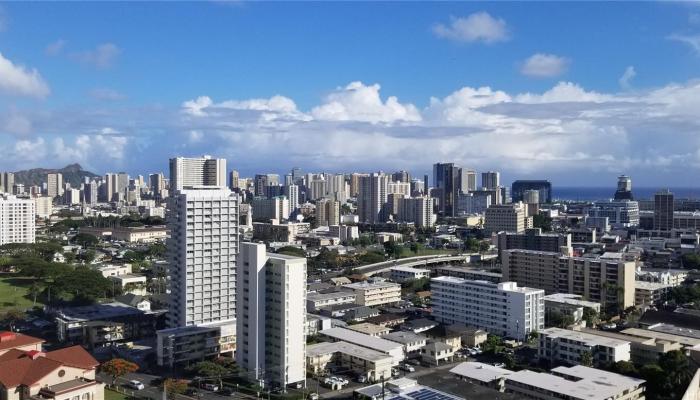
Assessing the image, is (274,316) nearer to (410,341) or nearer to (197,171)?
(410,341)

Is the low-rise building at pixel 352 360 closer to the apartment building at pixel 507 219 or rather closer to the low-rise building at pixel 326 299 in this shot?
the low-rise building at pixel 326 299

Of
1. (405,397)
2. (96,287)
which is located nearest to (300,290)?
(405,397)

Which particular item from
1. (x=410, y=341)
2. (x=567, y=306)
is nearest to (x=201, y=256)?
(x=410, y=341)

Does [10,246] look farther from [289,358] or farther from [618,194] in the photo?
[618,194]

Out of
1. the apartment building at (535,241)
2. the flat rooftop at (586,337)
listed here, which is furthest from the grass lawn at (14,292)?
the apartment building at (535,241)

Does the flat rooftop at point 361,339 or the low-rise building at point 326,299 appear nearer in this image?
the flat rooftop at point 361,339

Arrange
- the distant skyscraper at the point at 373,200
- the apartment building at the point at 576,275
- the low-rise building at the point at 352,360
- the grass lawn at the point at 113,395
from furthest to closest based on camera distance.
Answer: the distant skyscraper at the point at 373,200
the apartment building at the point at 576,275
the low-rise building at the point at 352,360
the grass lawn at the point at 113,395

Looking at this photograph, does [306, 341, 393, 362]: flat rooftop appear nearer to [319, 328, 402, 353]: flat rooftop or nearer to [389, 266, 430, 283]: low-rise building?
[319, 328, 402, 353]: flat rooftop

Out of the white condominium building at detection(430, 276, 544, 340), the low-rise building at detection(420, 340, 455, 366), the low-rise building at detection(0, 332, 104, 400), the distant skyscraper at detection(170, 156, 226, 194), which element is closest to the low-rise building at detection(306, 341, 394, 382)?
the low-rise building at detection(420, 340, 455, 366)
